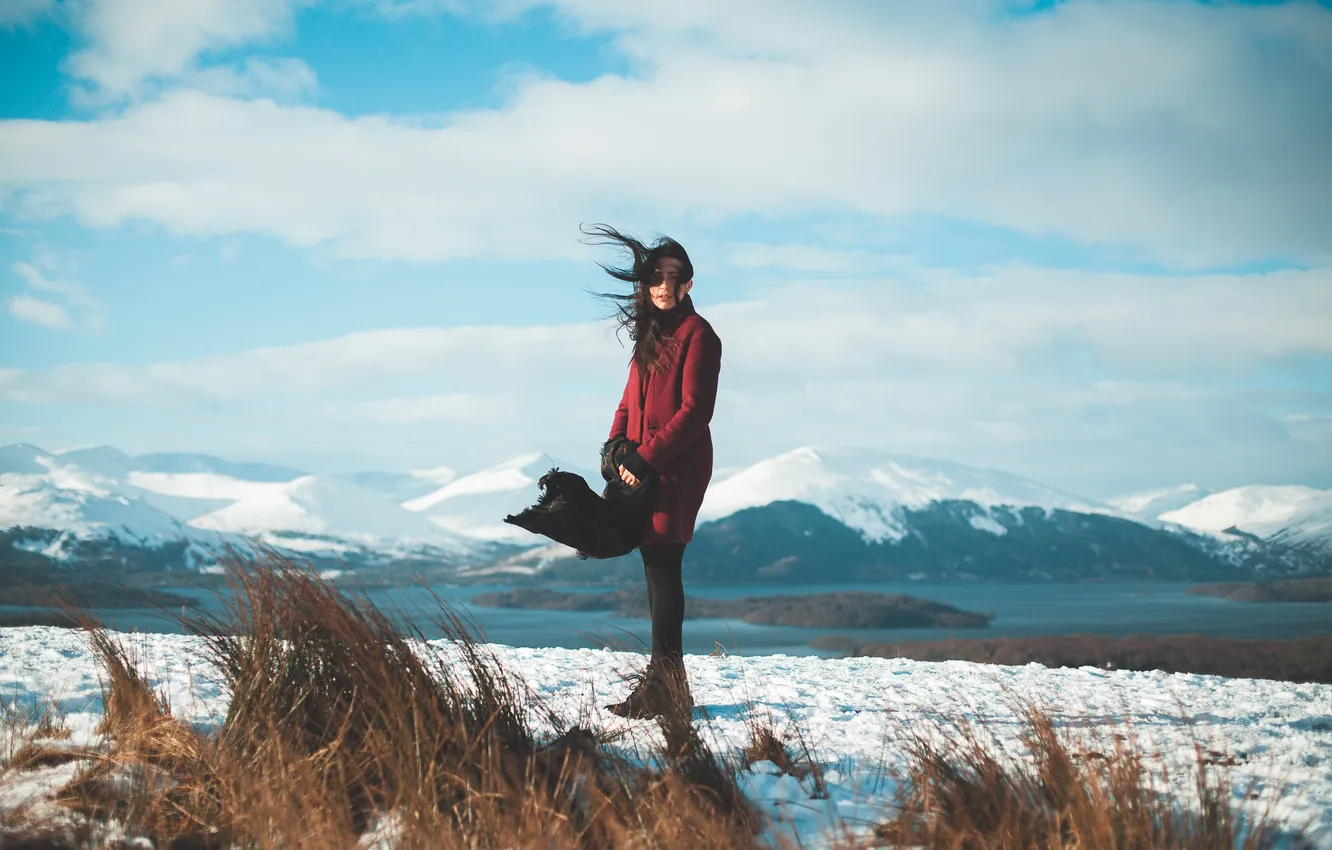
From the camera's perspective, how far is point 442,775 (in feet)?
9.07

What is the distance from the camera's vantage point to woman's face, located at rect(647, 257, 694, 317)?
454 centimetres

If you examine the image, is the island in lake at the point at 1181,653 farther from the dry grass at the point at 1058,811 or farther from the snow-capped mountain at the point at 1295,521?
the snow-capped mountain at the point at 1295,521

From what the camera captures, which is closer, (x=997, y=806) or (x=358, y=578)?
(x=997, y=806)

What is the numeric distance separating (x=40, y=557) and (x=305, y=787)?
85.8 meters

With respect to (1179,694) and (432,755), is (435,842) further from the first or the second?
(1179,694)

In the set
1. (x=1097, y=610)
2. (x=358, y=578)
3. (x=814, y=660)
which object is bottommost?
(x=1097, y=610)

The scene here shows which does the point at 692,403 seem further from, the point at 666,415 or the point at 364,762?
the point at 364,762

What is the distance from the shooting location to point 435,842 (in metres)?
2.48

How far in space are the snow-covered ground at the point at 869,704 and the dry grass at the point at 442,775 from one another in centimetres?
15

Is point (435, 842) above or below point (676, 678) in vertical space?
below

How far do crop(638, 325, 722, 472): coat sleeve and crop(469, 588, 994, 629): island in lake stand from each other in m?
89.3

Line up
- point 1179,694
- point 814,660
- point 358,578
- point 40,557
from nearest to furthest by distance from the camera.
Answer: point 358,578
point 1179,694
point 814,660
point 40,557

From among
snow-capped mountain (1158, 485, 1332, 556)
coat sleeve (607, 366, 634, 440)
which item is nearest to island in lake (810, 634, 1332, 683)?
coat sleeve (607, 366, 634, 440)

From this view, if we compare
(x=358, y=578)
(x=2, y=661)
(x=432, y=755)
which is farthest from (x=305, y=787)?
(x=2, y=661)
